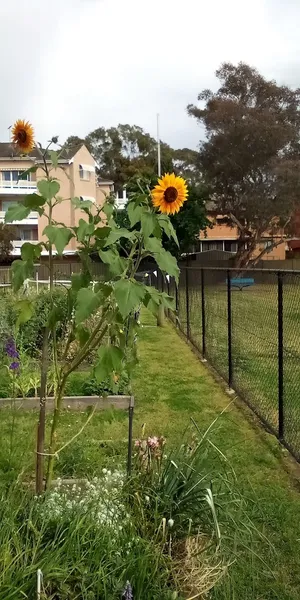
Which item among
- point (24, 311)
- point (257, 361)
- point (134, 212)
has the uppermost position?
point (134, 212)

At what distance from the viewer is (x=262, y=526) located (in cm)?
357

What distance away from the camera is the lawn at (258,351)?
20.7 ft

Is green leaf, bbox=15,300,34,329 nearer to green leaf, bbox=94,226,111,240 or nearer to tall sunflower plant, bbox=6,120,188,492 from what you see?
tall sunflower plant, bbox=6,120,188,492

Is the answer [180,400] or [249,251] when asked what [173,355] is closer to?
[180,400]

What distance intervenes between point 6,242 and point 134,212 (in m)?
44.4

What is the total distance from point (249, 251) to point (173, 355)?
31608 mm

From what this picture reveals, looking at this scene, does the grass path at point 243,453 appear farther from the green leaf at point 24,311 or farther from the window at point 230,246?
the window at point 230,246

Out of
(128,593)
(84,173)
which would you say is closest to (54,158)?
(128,593)

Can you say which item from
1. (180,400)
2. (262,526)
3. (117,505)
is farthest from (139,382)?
(117,505)

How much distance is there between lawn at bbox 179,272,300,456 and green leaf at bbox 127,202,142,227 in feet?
10.5

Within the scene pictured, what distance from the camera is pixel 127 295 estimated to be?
2197 millimetres

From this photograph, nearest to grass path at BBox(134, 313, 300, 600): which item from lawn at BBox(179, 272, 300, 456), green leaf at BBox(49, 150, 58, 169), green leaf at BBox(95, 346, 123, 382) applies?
lawn at BBox(179, 272, 300, 456)

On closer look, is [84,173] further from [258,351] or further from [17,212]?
[17,212]

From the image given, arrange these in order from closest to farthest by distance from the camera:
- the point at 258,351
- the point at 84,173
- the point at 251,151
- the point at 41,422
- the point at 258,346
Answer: the point at 41,422
the point at 258,351
the point at 258,346
the point at 251,151
the point at 84,173
